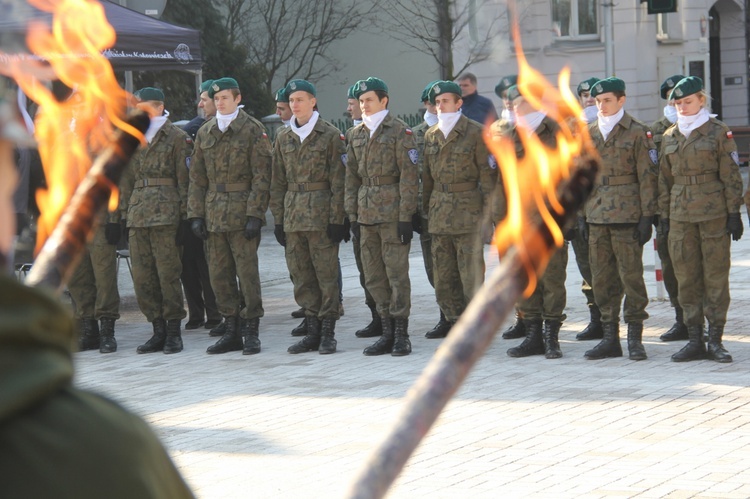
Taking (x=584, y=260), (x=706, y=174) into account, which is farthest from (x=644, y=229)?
(x=584, y=260)

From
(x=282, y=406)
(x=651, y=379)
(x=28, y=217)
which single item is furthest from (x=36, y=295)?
(x=28, y=217)

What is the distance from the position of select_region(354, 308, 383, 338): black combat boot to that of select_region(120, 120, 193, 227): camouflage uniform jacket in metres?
1.84

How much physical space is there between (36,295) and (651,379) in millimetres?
7783

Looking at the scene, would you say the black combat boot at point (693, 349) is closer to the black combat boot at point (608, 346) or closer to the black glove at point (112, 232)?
the black combat boot at point (608, 346)

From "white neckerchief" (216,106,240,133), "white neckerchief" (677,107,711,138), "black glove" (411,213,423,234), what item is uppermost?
"white neckerchief" (216,106,240,133)

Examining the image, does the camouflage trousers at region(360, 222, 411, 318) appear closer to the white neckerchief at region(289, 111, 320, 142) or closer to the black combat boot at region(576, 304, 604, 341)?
the white neckerchief at region(289, 111, 320, 142)

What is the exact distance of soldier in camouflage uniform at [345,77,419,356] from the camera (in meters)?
10.1

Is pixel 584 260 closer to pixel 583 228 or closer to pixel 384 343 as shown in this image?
pixel 583 228

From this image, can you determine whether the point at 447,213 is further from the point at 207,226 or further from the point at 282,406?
the point at 282,406

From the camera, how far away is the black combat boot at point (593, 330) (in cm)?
1041

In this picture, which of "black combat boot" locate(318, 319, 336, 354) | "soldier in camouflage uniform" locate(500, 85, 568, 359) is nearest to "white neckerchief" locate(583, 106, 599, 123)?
"soldier in camouflage uniform" locate(500, 85, 568, 359)

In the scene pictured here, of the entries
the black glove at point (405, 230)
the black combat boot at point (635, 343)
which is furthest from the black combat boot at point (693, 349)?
the black glove at point (405, 230)

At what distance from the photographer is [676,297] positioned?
1052cm

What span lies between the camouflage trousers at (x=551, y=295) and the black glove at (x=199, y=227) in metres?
2.72
